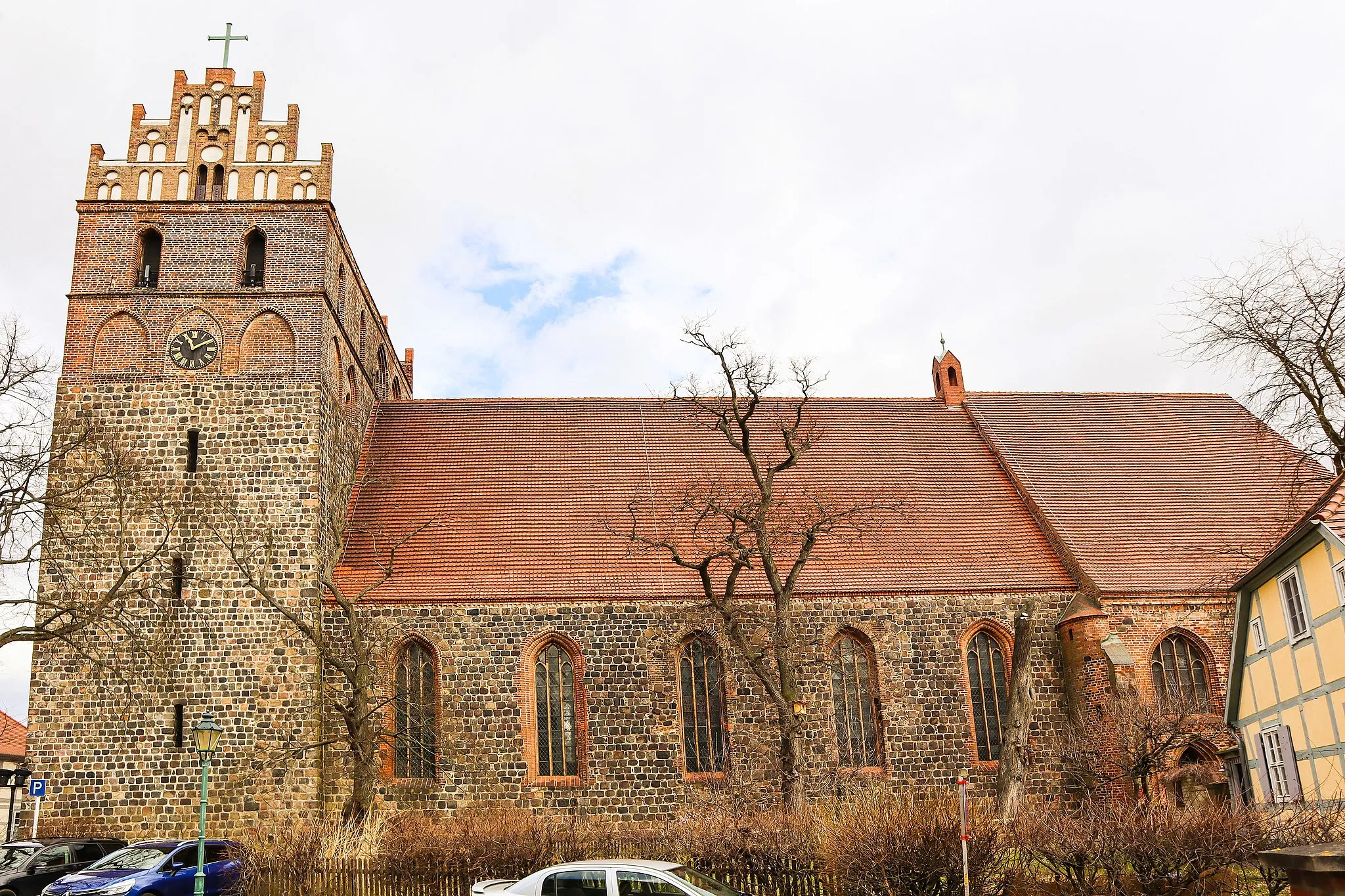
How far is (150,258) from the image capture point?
25.9m

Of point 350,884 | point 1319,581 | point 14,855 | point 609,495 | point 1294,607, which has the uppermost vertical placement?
point 609,495

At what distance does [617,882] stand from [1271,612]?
11882 millimetres

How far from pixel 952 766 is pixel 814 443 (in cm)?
901

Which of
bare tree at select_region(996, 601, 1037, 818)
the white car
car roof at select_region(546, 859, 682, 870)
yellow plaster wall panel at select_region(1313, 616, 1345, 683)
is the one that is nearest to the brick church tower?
the white car

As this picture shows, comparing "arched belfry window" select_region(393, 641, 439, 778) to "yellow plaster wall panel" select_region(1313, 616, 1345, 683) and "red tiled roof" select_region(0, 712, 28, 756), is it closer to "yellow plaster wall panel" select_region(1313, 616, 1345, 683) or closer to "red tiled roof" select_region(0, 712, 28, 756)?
"yellow plaster wall panel" select_region(1313, 616, 1345, 683)

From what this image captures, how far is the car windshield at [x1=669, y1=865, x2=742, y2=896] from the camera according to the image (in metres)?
13.0

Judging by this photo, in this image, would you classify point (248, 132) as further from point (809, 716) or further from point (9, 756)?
point (9, 756)

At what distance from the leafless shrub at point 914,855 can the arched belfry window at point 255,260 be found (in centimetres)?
1885

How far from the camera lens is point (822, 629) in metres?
24.1

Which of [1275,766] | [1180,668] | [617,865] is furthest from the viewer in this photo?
[1180,668]

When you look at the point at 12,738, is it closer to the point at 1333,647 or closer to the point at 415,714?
the point at 415,714

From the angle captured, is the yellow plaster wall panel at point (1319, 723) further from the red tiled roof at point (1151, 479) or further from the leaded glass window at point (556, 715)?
the leaded glass window at point (556, 715)

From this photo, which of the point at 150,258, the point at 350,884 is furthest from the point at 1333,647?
the point at 150,258

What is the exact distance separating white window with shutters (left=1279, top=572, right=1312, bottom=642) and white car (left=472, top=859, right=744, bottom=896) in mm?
9905
